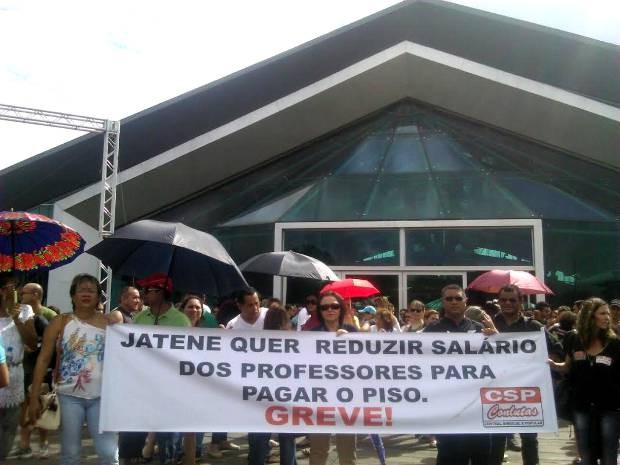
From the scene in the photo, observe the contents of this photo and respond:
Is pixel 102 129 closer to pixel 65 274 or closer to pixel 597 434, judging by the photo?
pixel 65 274

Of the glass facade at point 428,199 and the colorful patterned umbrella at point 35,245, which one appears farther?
the glass facade at point 428,199

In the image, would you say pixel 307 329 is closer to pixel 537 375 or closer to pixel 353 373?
pixel 353 373

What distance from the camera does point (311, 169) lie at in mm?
15859

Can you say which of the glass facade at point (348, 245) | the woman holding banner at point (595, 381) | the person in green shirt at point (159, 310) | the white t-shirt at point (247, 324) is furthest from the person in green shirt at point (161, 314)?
the glass facade at point (348, 245)

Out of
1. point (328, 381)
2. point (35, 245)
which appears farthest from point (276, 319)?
point (35, 245)

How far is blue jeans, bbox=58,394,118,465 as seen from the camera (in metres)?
4.48

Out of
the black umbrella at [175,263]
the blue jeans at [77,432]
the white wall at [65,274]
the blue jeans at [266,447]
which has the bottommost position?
the blue jeans at [266,447]

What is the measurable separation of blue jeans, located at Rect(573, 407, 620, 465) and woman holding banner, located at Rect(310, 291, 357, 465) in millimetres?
1889

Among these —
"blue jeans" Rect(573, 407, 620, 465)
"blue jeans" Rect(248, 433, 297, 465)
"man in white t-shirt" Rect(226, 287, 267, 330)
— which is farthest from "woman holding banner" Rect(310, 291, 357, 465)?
"blue jeans" Rect(573, 407, 620, 465)

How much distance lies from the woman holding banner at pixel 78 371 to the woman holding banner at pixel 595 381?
11.8ft

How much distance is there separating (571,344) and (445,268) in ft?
27.8

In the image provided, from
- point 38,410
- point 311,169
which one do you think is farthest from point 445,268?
point 38,410

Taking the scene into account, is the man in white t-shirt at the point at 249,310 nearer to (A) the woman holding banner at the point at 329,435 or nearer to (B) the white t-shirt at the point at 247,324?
(B) the white t-shirt at the point at 247,324

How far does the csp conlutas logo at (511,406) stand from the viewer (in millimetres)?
4934
